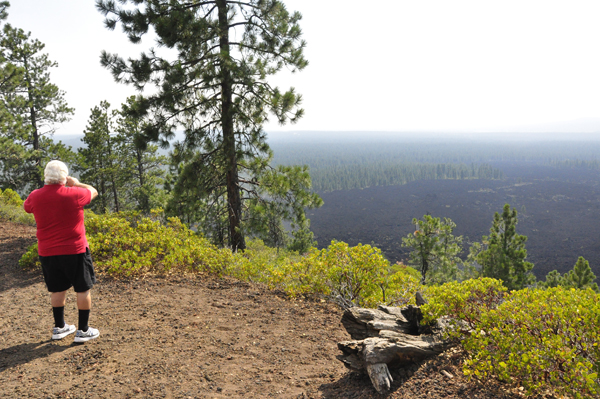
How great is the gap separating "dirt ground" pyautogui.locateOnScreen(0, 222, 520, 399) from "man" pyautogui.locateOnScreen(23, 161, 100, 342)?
1.74ft

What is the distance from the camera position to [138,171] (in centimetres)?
2655

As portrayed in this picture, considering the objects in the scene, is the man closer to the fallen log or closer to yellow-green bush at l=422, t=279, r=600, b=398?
the fallen log

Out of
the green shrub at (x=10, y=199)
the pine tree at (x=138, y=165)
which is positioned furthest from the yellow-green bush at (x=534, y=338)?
the pine tree at (x=138, y=165)

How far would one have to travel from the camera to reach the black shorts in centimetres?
332

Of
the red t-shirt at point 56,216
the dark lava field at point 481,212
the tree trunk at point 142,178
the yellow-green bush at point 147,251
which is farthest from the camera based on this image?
the dark lava field at point 481,212

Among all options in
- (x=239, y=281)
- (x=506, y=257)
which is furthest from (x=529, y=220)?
(x=239, y=281)

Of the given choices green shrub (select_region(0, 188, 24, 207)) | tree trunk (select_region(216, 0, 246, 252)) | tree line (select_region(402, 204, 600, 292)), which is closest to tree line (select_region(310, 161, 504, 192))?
tree line (select_region(402, 204, 600, 292))

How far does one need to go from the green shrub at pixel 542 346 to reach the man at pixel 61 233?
3.89m

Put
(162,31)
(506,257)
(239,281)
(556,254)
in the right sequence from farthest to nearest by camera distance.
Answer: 1. (556,254)
2. (506,257)
3. (162,31)
4. (239,281)

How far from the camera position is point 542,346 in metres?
2.59

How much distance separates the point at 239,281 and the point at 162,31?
6180 mm

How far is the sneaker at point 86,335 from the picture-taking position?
3490 mm

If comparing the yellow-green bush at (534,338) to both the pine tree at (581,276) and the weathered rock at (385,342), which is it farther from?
the pine tree at (581,276)

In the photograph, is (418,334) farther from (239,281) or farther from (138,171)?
(138,171)
